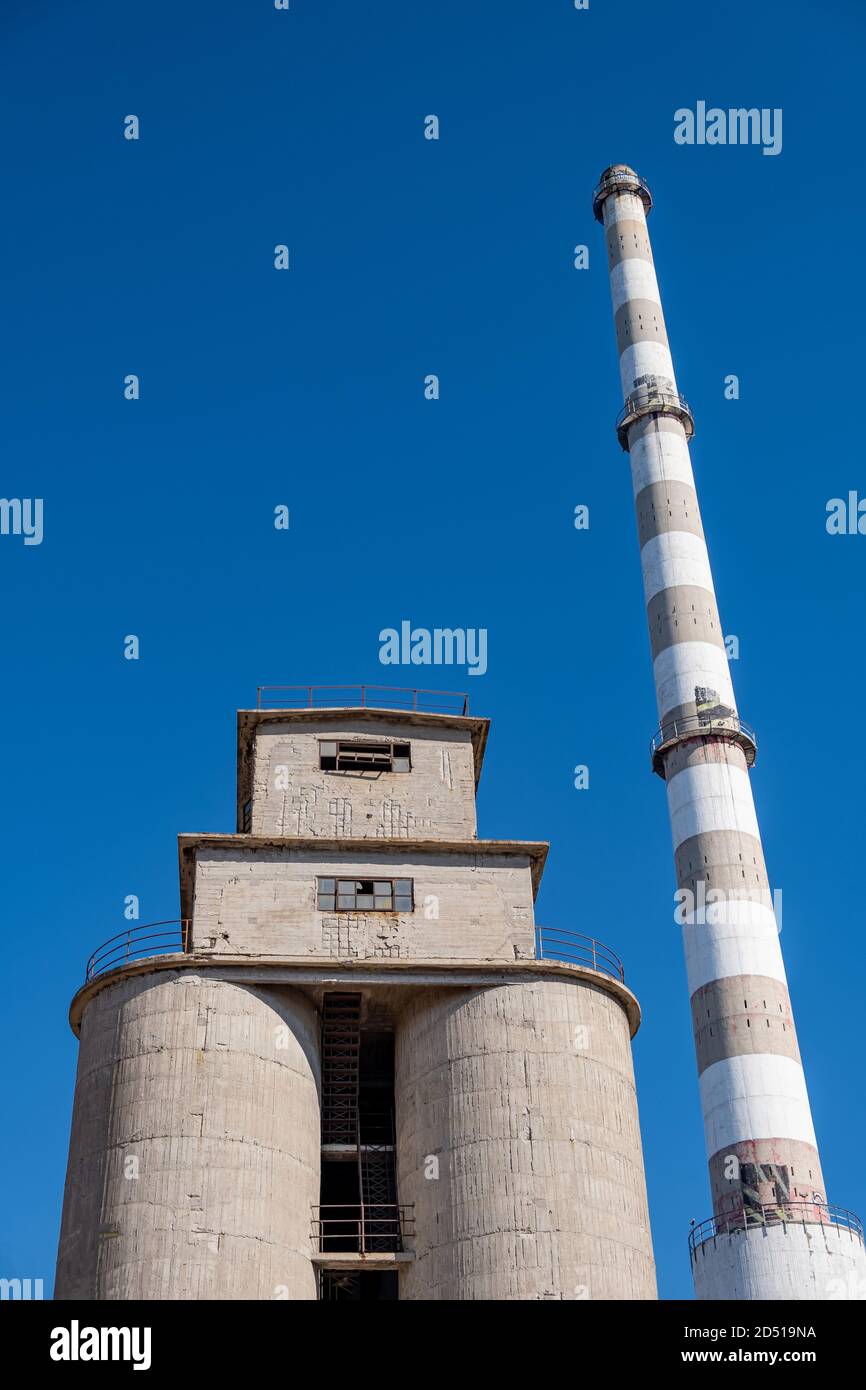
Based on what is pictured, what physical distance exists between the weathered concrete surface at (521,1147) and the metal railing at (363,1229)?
20.0 inches

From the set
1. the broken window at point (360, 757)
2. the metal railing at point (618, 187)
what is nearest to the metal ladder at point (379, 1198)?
the broken window at point (360, 757)

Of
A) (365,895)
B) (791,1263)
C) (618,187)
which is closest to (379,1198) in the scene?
(365,895)

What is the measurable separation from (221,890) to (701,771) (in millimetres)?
26037

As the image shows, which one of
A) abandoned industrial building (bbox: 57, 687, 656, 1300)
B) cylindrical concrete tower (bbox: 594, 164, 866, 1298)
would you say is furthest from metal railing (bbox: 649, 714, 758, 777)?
abandoned industrial building (bbox: 57, 687, 656, 1300)

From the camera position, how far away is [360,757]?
1604 inches

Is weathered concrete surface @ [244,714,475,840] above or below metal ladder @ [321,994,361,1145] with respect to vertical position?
above

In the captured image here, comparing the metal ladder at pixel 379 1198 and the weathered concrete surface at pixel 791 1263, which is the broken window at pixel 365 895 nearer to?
the metal ladder at pixel 379 1198

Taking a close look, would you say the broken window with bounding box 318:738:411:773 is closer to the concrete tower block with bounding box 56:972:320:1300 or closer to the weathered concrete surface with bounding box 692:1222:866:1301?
the concrete tower block with bounding box 56:972:320:1300

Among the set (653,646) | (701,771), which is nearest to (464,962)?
(701,771)

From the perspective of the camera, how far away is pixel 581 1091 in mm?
34312

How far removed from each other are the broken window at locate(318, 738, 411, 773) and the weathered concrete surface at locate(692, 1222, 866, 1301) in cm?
2026

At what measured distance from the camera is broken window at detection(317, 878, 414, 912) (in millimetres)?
36812

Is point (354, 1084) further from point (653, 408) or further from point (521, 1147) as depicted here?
point (653, 408)
